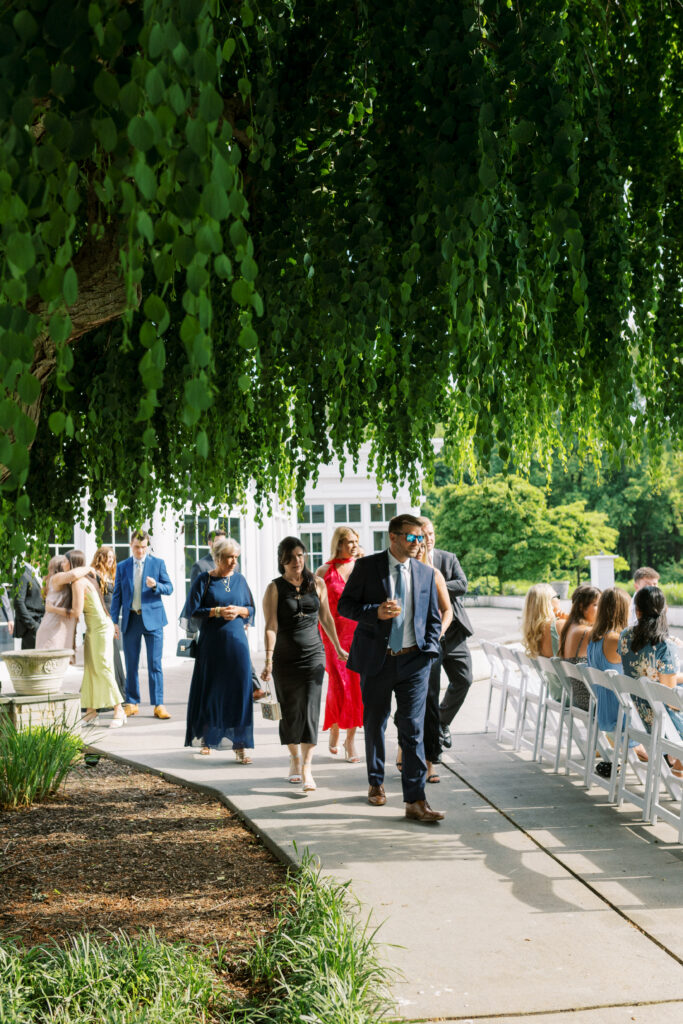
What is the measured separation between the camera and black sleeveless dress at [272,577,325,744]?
288 inches

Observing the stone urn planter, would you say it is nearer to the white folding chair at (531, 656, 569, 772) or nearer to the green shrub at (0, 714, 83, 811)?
the green shrub at (0, 714, 83, 811)

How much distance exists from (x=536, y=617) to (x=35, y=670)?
4538 millimetres

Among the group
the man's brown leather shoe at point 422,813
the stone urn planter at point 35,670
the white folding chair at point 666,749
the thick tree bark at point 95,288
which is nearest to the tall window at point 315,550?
the stone urn planter at point 35,670

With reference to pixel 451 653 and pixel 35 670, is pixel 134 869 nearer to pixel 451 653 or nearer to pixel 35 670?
pixel 451 653

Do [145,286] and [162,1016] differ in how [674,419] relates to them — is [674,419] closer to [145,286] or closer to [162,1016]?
[145,286]

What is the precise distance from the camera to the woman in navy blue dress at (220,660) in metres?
8.25

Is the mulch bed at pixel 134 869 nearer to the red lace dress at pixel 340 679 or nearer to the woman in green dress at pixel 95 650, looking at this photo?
the red lace dress at pixel 340 679

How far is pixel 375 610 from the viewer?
6.46 metres

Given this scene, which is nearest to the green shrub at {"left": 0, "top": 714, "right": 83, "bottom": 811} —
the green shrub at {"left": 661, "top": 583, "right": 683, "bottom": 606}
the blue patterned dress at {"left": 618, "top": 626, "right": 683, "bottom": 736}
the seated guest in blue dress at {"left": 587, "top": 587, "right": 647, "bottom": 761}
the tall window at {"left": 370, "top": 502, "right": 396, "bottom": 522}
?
the seated guest in blue dress at {"left": 587, "top": 587, "right": 647, "bottom": 761}

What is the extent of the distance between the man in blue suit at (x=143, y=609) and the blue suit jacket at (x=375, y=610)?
4.70 m

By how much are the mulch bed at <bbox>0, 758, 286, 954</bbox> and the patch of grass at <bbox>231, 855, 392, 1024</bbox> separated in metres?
0.32

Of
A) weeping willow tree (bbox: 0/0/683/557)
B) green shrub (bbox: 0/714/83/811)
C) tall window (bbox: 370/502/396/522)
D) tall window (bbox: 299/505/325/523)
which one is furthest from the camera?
tall window (bbox: 299/505/325/523)

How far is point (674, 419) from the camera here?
401 cm

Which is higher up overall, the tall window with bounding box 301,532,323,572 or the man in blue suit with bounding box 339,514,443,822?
the tall window with bounding box 301,532,323,572
